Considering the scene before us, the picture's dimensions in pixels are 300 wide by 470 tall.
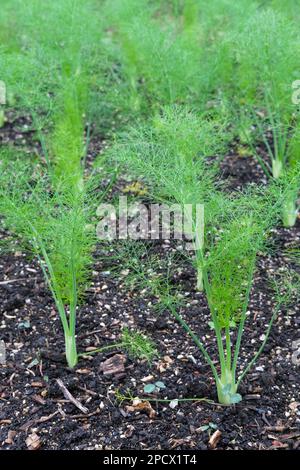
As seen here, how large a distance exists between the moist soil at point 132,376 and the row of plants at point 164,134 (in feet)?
0.26

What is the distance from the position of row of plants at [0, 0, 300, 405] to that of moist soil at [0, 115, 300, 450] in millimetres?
79

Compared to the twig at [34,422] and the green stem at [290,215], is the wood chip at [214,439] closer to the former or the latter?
the twig at [34,422]

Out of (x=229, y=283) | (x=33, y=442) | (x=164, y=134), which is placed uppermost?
(x=164, y=134)

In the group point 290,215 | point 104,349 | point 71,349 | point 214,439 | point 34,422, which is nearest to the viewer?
point 214,439

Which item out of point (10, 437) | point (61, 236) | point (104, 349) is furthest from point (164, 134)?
point (10, 437)

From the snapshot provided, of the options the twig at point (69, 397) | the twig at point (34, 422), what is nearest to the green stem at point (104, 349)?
the twig at point (69, 397)

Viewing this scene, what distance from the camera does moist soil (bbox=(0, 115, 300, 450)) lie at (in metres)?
2.68

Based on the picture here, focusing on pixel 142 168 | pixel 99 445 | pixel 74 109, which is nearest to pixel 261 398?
pixel 99 445

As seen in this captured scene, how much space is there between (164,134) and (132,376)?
1074mm

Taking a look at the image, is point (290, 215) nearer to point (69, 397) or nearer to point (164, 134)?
point (164, 134)

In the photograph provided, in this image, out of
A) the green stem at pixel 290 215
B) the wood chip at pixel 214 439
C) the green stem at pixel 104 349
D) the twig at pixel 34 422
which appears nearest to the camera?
the wood chip at pixel 214 439

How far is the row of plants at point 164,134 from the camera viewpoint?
8.99 feet

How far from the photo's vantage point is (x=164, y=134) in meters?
3.10

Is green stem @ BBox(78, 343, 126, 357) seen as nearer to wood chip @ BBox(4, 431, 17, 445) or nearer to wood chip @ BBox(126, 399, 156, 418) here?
wood chip @ BBox(126, 399, 156, 418)
